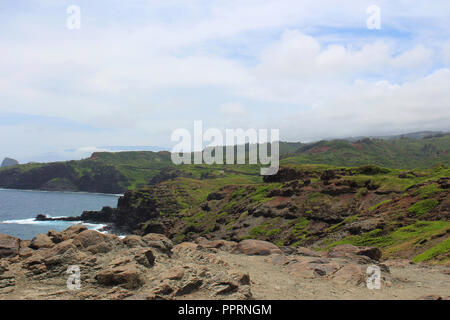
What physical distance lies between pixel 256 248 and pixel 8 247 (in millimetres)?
19418

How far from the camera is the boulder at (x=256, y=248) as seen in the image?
3031 centimetres

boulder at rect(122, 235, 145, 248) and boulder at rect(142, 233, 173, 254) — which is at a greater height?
boulder at rect(122, 235, 145, 248)

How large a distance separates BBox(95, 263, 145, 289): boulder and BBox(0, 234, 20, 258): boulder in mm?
7362

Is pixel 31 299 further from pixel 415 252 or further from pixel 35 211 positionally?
pixel 35 211

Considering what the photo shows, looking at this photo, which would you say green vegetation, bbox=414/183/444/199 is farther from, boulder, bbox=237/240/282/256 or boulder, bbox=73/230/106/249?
boulder, bbox=73/230/106/249

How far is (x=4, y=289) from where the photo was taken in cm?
1631

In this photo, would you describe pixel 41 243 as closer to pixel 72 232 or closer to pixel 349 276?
pixel 72 232

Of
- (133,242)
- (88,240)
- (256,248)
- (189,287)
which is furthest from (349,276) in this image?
(88,240)

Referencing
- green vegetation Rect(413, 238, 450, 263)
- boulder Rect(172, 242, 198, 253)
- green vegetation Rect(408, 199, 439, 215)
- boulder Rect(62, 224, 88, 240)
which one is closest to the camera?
boulder Rect(62, 224, 88, 240)

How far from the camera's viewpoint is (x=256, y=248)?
30844 millimetres

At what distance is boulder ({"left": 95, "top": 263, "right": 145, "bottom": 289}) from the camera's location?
16.8m

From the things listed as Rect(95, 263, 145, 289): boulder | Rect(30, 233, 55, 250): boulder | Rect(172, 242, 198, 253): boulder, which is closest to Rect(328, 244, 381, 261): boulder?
Rect(172, 242, 198, 253): boulder

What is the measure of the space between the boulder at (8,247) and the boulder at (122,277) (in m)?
7.36
